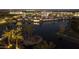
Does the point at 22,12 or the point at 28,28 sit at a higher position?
the point at 22,12
